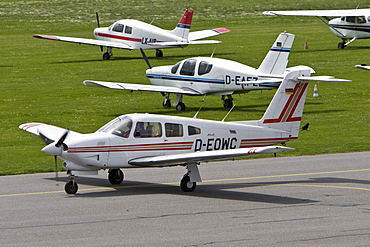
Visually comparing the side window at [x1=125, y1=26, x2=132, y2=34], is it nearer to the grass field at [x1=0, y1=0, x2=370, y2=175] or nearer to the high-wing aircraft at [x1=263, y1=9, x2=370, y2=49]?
the grass field at [x1=0, y1=0, x2=370, y2=175]

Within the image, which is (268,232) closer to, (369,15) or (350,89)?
(350,89)

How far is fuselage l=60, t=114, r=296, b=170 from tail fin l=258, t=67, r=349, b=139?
1.14 feet

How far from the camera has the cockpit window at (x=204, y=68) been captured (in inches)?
1219

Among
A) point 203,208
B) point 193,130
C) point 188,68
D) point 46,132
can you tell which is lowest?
point 188,68

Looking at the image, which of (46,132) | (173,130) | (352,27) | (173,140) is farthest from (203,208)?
(352,27)

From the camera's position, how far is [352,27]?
2072 inches

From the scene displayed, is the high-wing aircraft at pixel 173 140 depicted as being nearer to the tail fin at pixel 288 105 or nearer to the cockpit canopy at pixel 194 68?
the tail fin at pixel 288 105

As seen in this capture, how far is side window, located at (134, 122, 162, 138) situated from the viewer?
55.6 feet

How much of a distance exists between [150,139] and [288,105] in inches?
157

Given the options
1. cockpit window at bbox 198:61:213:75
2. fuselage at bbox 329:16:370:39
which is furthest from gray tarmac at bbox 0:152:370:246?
fuselage at bbox 329:16:370:39

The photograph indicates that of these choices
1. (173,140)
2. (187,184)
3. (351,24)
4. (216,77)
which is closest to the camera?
(187,184)

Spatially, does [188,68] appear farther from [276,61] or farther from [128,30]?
[128,30]

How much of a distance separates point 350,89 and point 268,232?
25.4 metres

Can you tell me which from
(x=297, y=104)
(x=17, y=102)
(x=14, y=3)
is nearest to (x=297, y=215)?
(x=297, y=104)
